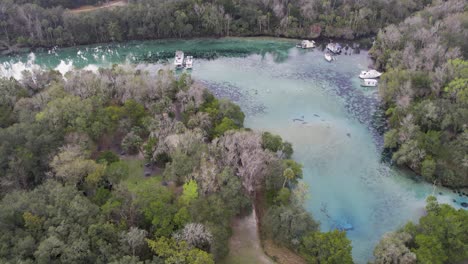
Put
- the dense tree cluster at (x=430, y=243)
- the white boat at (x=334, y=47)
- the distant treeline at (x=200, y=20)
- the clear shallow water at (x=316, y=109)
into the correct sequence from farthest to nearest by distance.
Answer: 1. the distant treeline at (x=200, y=20)
2. the white boat at (x=334, y=47)
3. the clear shallow water at (x=316, y=109)
4. the dense tree cluster at (x=430, y=243)

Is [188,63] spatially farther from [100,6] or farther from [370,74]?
[100,6]

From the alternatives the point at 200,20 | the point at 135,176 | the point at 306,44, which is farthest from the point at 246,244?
the point at 200,20

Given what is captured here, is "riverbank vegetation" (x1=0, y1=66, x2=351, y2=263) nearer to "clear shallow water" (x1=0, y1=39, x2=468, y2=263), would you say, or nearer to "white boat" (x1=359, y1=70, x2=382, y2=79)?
"clear shallow water" (x1=0, y1=39, x2=468, y2=263)

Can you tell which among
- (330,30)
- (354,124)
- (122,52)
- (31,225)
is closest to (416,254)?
(354,124)

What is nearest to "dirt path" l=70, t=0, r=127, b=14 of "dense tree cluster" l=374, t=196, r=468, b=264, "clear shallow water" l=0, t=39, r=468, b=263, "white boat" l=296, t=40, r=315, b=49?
"clear shallow water" l=0, t=39, r=468, b=263

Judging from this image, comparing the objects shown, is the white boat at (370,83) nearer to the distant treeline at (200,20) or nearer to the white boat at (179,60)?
the distant treeline at (200,20)

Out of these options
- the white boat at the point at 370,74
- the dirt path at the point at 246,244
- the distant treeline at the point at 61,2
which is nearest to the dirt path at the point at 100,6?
the distant treeline at the point at 61,2
